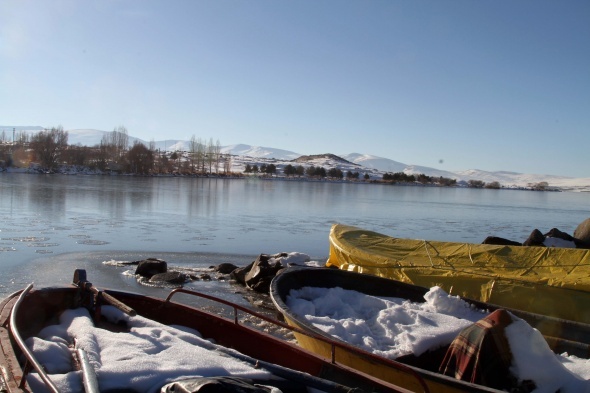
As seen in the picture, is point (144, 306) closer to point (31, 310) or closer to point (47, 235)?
point (31, 310)

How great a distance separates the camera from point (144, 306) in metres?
5.15

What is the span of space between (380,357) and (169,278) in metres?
7.12

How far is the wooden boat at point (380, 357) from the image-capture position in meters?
4.22

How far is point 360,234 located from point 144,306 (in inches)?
280

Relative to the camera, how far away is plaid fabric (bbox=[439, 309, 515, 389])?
4262 mm

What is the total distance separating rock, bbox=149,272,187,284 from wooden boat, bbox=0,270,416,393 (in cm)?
524

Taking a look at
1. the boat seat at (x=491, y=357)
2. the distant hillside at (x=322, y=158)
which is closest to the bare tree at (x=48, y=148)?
the boat seat at (x=491, y=357)

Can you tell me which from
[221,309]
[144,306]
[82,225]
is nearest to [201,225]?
[82,225]

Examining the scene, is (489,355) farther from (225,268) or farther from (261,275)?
(225,268)

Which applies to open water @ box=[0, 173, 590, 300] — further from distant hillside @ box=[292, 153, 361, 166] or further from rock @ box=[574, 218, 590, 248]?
distant hillside @ box=[292, 153, 361, 166]

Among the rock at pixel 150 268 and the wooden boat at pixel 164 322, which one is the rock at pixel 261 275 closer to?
the rock at pixel 150 268

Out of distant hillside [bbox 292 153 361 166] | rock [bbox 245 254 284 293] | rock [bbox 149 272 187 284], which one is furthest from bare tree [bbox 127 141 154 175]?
distant hillside [bbox 292 153 361 166]

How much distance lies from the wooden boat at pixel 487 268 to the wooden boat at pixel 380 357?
4.31 ft

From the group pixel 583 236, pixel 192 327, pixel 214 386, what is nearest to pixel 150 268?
pixel 192 327
